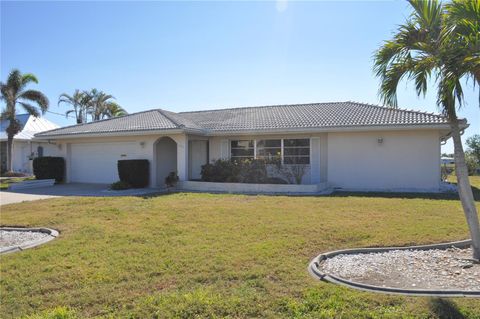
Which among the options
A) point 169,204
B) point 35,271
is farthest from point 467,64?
point 169,204

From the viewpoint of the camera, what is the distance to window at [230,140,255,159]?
64.3 feet

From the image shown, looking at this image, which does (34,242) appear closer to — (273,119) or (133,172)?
(133,172)

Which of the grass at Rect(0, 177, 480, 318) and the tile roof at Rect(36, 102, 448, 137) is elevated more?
the tile roof at Rect(36, 102, 448, 137)

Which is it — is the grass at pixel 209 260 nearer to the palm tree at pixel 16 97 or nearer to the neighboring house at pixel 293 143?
the neighboring house at pixel 293 143

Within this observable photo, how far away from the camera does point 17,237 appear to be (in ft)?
26.2

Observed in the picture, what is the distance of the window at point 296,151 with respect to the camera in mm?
18328

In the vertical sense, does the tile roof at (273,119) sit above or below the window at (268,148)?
above

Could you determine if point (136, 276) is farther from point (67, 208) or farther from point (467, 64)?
point (67, 208)

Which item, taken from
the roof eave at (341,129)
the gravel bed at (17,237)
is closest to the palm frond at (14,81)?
the roof eave at (341,129)

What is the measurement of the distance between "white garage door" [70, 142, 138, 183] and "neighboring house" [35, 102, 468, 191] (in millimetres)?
58

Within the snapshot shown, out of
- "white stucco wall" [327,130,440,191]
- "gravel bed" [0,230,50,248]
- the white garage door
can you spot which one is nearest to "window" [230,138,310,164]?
"white stucco wall" [327,130,440,191]

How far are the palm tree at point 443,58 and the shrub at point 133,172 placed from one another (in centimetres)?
1446

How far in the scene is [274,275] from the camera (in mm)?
5094

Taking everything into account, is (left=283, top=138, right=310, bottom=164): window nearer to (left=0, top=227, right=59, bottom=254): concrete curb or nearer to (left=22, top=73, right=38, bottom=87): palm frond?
(left=0, top=227, right=59, bottom=254): concrete curb
